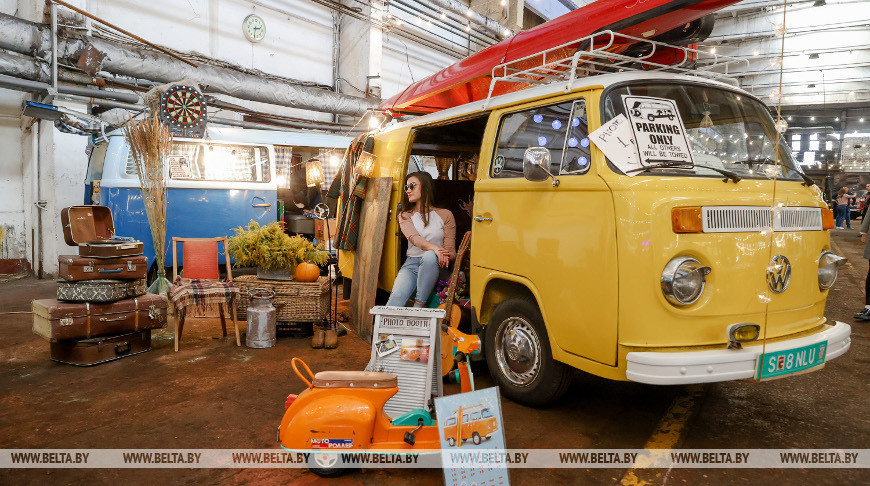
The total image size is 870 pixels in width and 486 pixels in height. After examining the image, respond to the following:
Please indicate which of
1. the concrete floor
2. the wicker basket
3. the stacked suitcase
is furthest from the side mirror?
the stacked suitcase

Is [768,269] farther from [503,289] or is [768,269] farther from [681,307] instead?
[503,289]

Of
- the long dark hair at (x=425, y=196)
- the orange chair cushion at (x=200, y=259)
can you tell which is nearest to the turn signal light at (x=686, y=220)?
the long dark hair at (x=425, y=196)

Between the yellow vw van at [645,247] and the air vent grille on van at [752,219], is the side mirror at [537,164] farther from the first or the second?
the air vent grille on van at [752,219]

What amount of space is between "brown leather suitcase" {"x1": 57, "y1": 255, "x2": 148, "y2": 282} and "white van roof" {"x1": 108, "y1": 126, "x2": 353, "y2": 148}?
4259mm

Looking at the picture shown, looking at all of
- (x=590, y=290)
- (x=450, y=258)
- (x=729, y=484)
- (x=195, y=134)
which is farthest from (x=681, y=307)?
(x=195, y=134)

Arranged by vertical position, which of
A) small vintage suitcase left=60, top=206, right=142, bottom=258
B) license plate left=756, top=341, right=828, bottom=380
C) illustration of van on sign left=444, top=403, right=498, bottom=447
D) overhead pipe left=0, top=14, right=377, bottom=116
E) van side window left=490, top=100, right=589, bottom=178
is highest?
overhead pipe left=0, top=14, right=377, bottom=116

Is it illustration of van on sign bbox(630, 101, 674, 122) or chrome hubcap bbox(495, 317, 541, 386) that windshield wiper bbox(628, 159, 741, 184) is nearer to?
illustration of van on sign bbox(630, 101, 674, 122)

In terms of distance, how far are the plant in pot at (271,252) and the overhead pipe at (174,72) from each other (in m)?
4.53

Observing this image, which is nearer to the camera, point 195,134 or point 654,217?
point 654,217

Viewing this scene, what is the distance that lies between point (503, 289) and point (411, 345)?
1042 millimetres

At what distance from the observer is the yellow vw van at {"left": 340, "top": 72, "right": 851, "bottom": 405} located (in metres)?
2.61

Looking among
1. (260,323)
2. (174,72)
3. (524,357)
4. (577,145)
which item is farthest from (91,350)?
(174,72)

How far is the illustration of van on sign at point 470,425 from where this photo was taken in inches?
87.6

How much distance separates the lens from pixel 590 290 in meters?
2.83
